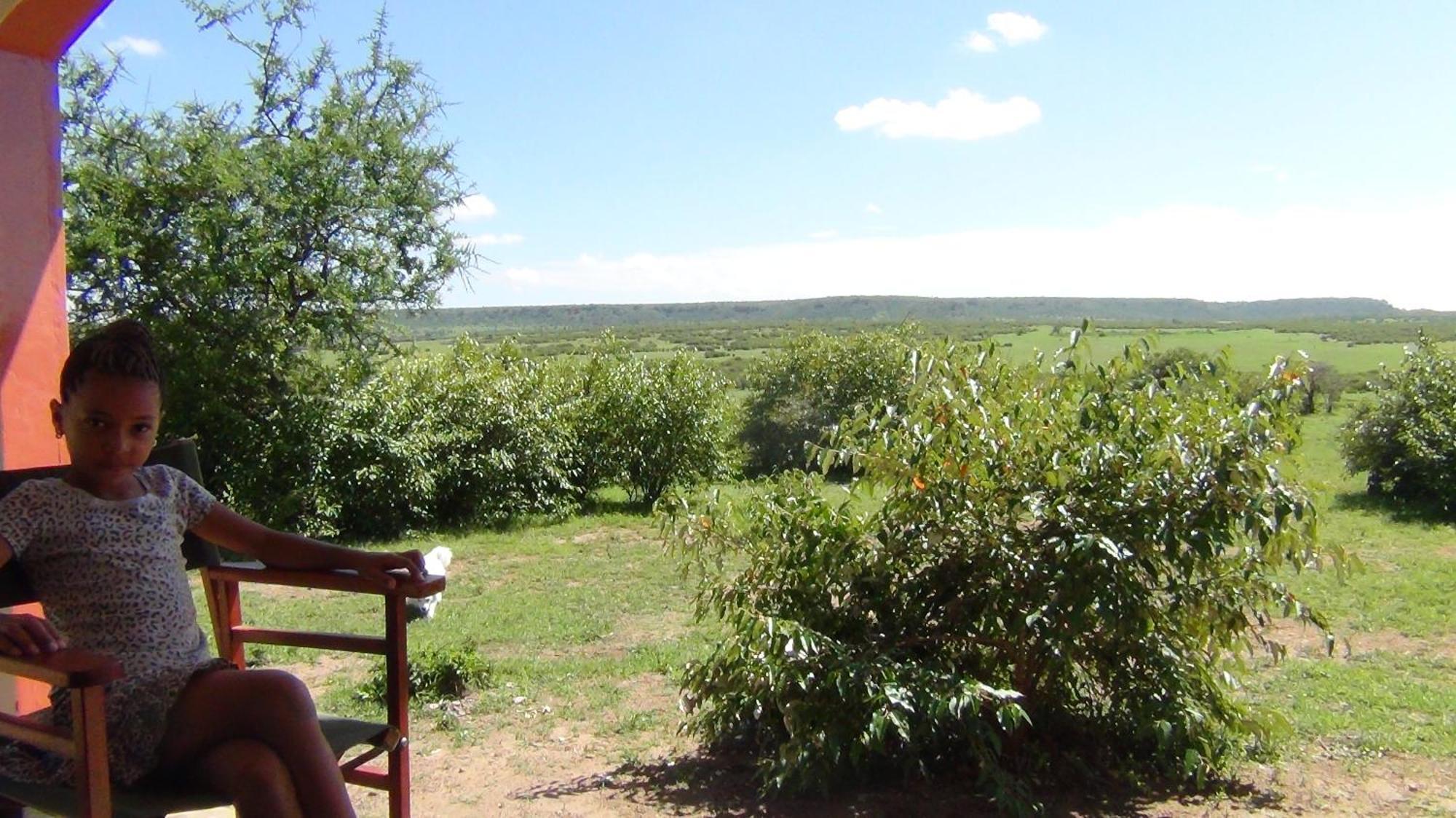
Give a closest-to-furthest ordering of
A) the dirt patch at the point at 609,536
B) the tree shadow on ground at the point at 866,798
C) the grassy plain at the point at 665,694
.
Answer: the tree shadow on ground at the point at 866,798 < the grassy plain at the point at 665,694 < the dirt patch at the point at 609,536

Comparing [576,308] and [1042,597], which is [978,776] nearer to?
[1042,597]

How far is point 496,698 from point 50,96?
9.99ft

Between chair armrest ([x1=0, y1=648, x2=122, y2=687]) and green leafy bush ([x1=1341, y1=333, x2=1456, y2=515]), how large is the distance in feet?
42.7

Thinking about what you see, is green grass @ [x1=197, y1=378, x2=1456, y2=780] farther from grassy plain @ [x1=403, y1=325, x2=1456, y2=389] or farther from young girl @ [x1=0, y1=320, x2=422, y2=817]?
young girl @ [x1=0, y1=320, x2=422, y2=817]

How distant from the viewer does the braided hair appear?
2184 millimetres

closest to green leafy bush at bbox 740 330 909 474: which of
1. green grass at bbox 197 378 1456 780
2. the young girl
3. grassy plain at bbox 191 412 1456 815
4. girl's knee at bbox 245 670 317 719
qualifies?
green grass at bbox 197 378 1456 780

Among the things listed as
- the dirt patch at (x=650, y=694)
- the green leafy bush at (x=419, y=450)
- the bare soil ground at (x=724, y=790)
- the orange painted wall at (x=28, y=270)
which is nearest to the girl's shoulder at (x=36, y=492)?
the orange painted wall at (x=28, y=270)

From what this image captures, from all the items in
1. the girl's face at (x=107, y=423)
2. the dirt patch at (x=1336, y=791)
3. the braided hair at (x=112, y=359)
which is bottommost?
the dirt patch at (x=1336, y=791)

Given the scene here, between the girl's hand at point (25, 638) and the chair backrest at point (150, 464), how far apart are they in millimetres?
481

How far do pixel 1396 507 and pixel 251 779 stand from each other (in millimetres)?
13047

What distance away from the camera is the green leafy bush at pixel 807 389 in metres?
17.0

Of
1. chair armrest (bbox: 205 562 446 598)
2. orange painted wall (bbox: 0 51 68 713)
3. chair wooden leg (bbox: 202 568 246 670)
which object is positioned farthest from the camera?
orange painted wall (bbox: 0 51 68 713)

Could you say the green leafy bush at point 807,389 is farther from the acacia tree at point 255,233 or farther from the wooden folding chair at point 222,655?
the wooden folding chair at point 222,655

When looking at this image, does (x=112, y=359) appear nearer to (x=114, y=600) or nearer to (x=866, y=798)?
(x=114, y=600)
